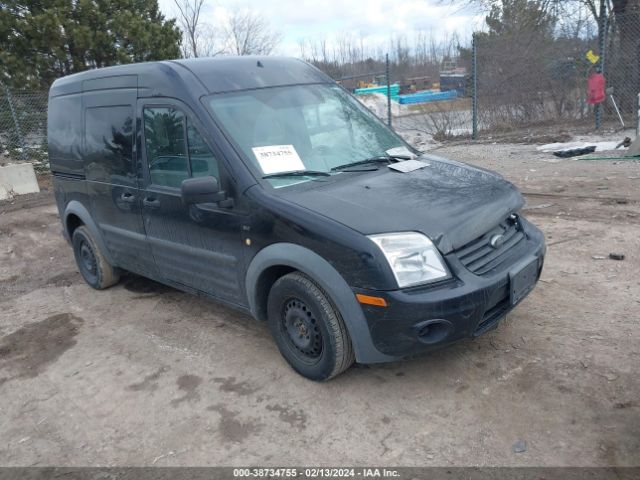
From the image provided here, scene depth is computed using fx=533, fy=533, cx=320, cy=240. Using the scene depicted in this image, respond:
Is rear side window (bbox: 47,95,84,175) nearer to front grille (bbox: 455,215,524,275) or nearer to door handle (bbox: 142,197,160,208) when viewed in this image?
door handle (bbox: 142,197,160,208)

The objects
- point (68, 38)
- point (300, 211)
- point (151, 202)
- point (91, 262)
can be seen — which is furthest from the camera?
point (68, 38)

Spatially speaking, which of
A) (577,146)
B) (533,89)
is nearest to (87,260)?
(577,146)

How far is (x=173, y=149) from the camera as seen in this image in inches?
158

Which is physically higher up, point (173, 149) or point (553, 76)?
point (553, 76)

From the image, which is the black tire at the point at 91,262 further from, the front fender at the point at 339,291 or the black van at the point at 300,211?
the front fender at the point at 339,291

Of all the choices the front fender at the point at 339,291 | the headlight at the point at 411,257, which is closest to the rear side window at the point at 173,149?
the front fender at the point at 339,291

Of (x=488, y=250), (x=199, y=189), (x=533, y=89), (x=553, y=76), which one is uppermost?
(x=553, y=76)

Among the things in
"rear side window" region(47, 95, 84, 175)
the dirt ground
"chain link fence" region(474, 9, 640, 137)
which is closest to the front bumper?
the dirt ground

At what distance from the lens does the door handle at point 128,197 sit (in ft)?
14.7

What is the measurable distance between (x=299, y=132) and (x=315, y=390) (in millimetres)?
1804

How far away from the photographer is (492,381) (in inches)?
130

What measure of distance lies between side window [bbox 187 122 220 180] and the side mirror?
15 centimetres

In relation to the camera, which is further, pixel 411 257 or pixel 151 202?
pixel 151 202

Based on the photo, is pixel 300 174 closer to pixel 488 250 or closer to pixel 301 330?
pixel 301 330
